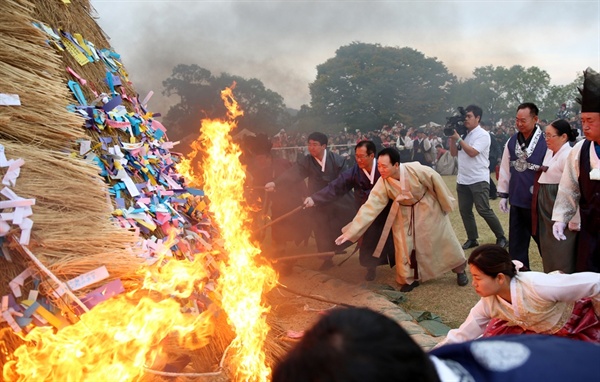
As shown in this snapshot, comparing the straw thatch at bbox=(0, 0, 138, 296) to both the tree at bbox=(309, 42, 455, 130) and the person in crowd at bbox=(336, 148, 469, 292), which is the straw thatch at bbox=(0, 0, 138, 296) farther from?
the tree at bbox=(309, 42, 455, 130)

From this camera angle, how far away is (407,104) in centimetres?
2688

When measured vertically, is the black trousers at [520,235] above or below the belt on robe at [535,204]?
below

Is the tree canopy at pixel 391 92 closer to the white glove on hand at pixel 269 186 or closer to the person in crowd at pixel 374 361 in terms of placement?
the white glove on hand at pixel 269 186

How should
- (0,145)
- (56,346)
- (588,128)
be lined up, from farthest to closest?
(588,128), (0,145), (56,346)

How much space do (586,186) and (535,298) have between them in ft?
4.00

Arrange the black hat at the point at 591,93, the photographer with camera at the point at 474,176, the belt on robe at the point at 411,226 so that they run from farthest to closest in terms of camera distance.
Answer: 1. the photographer with camera at the point at 474,176
2. the belt on robe at the point at 411,226
3. the black hat at the point at 591,93

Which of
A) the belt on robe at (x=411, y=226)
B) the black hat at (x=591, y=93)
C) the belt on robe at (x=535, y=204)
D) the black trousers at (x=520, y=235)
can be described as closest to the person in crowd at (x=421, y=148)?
the belt on robe at (x=411, y=226)

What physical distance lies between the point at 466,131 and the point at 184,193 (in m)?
4.95

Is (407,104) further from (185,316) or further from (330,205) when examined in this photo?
(185,316)

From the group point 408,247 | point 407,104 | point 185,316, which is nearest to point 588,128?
point 408,247

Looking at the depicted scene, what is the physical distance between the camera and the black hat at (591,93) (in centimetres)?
299

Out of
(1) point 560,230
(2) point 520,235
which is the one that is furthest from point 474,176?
(1) point 560,230

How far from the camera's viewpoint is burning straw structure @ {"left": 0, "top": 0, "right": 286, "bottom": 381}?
2416mm

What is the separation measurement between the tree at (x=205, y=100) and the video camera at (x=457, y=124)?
8.73m
